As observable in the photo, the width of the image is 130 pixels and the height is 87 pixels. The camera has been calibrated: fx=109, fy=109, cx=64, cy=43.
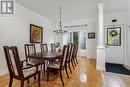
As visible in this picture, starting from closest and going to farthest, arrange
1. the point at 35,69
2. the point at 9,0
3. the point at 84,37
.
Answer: the point at 35,69 → the point at 9,0 → the point at 84,37

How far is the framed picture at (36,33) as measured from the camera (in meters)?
5.06

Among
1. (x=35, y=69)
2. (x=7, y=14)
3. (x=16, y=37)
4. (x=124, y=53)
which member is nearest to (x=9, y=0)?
(x=7, y=14)

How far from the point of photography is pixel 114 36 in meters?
5.62

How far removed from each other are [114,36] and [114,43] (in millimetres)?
361

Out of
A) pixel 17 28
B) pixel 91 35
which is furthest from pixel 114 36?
pixel 17 28

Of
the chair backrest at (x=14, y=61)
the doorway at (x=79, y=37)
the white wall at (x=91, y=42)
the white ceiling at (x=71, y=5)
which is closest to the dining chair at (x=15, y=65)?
the chair backrest at (x=14, y=61)

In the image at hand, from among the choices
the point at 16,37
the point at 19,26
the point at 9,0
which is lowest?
the point at 16,37

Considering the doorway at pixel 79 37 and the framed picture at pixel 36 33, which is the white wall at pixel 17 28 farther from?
the doorway at pixel 79 37

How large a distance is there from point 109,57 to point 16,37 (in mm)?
4597

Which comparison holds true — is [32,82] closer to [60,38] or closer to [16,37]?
[16,37]

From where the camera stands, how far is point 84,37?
24.6ft

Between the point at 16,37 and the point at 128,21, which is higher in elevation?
the point at 128,21

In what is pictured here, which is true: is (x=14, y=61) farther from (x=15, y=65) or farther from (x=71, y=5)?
(x=71, y=5)

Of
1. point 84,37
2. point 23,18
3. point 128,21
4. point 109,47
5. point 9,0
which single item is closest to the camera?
point 9,0
